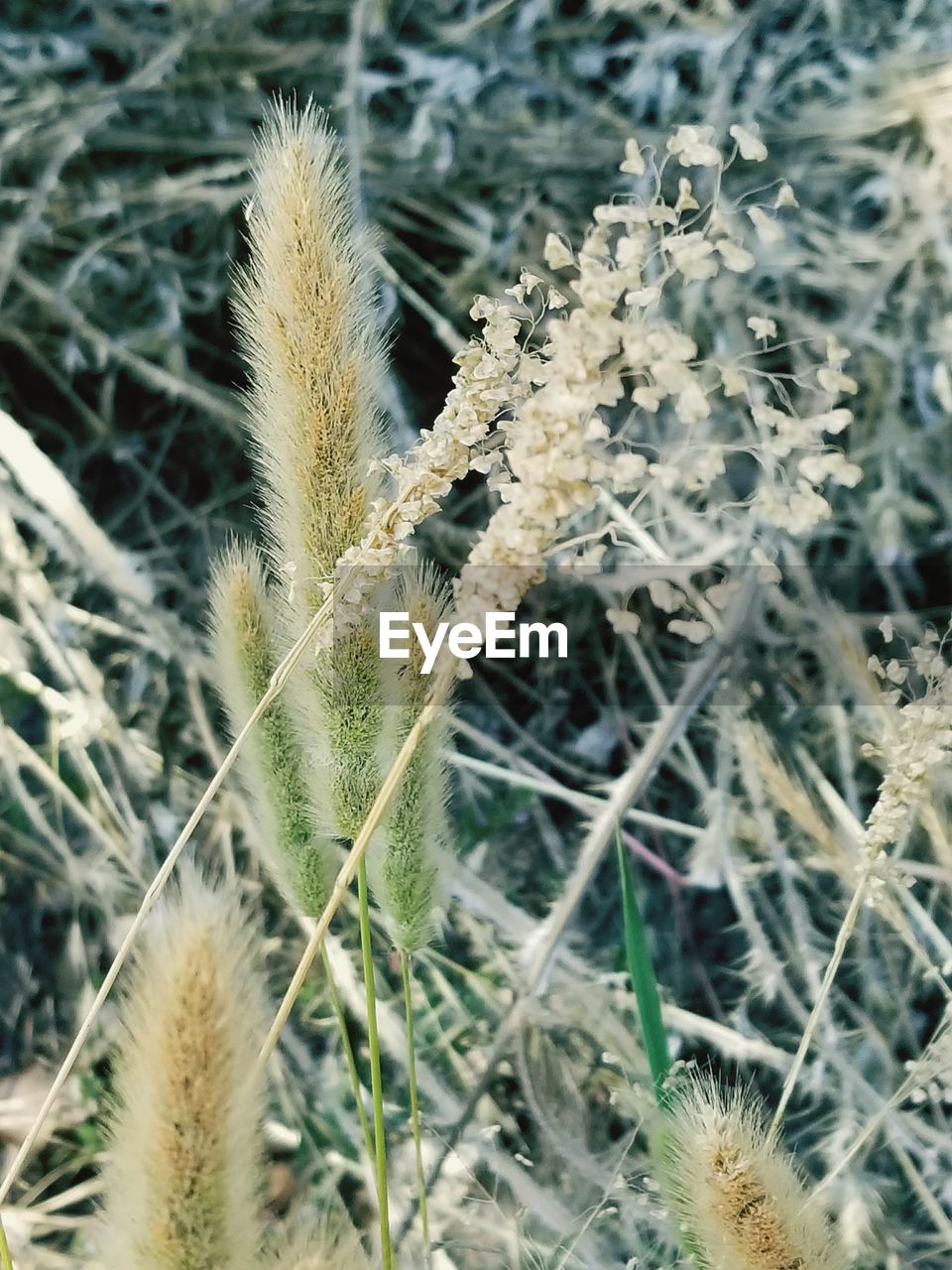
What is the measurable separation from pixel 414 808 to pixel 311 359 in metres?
0.20

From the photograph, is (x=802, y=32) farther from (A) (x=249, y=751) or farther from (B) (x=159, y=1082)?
(B) (x=159, y=1082)

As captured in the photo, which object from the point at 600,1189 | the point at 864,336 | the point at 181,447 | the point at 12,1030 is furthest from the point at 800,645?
the point at 12,1030

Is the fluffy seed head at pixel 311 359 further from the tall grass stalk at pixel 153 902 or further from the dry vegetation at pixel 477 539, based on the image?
the dry vegetation at pixel 477 539

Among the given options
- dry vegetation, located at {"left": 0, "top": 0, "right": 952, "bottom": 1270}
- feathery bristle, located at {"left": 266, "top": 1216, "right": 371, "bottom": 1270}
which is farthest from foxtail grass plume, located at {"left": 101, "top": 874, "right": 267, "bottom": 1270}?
dry vegetation, located at {"left": 0, "top": 0, "right": 952, "bottom": 1270}

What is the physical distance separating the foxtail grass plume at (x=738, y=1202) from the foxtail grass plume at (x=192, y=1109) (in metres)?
0.17

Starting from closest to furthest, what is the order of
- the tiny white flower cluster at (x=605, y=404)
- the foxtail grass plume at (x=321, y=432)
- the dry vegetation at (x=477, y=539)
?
the tiny white flower cluster at (x=605, y=404) → the foxtail grass plume at (x=321, y=432) → the dry vegetation at (x=477, y=539)

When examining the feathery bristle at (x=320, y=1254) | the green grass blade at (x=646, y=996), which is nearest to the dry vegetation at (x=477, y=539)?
the green grass blade at (x=646, y=996)

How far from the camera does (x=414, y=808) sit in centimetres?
47

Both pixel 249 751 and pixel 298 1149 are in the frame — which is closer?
pixel 249 751

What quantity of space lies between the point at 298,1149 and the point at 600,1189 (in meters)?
0.23

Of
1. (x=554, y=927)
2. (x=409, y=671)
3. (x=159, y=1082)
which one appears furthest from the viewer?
(x=554, y=927)

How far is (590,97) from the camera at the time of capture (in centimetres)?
81

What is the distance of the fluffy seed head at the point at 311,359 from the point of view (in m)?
0.43

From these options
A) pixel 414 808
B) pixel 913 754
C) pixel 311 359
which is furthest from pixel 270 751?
pixel 913 754
